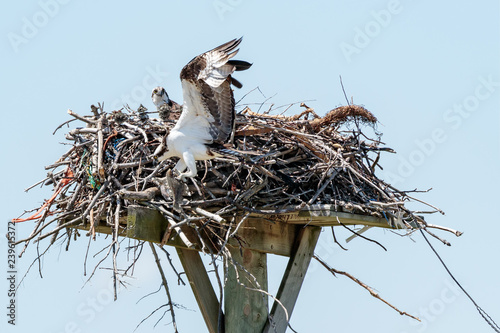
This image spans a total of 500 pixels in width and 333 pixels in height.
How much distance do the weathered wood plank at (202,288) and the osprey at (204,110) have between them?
0.63 meters

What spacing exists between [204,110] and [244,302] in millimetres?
1291

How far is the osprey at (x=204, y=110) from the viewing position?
4387mm

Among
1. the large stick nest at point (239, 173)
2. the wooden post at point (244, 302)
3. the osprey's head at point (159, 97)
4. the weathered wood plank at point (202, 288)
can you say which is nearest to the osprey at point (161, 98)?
the osprey's head at point (159, 97)

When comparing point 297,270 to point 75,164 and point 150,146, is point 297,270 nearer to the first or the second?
point 150,146

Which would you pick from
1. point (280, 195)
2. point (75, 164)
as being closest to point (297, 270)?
point (280, 195)

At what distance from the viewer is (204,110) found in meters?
4.73

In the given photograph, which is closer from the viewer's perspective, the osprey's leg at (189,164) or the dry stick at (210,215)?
the dry stick at (210,215)

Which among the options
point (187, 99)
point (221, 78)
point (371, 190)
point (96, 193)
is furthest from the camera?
point (371, 190)

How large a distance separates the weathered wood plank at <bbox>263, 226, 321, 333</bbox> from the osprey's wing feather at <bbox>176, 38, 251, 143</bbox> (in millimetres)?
995

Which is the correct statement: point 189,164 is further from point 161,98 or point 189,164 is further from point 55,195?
point 161,98

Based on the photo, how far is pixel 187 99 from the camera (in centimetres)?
468

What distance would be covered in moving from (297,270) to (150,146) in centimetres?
135

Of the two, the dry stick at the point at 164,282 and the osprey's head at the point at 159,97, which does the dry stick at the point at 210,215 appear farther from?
the osprey's head at the point at 159,97

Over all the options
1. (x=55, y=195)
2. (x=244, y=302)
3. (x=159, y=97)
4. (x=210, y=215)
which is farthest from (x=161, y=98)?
(x=210, y=215)
